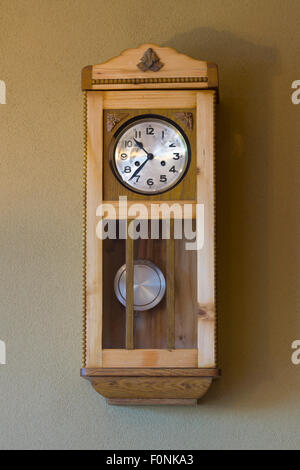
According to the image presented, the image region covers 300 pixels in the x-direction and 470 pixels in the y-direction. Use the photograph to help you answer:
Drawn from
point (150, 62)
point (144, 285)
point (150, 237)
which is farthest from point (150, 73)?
point (144, 285)

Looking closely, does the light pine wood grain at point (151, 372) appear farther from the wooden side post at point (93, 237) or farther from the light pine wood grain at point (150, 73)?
the light pine wood grain at point (150, 73)

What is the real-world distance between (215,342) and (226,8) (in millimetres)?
839

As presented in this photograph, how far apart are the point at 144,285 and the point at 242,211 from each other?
323mm

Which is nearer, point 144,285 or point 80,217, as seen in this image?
point 144,285

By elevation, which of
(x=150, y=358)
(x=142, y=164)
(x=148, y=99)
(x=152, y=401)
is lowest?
(x=152, y=401)

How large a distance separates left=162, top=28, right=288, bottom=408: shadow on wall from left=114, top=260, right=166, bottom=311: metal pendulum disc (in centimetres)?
19

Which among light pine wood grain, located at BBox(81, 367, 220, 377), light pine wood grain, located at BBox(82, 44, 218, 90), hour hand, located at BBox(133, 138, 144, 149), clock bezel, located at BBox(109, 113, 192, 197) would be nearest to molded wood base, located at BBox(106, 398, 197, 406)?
light pine wood grain, located at BBox(81, 367, 220, 377)

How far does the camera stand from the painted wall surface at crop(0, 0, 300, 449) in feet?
5.38

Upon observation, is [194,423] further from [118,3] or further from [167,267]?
[118,3]

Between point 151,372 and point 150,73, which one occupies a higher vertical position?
point 150,73

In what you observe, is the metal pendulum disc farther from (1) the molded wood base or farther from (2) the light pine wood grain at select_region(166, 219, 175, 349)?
(1) the molded wood base

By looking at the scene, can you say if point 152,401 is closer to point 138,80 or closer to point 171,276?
point 171,276

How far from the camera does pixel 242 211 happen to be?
168 centimetres

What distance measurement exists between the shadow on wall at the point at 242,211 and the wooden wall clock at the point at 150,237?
0.16 m
